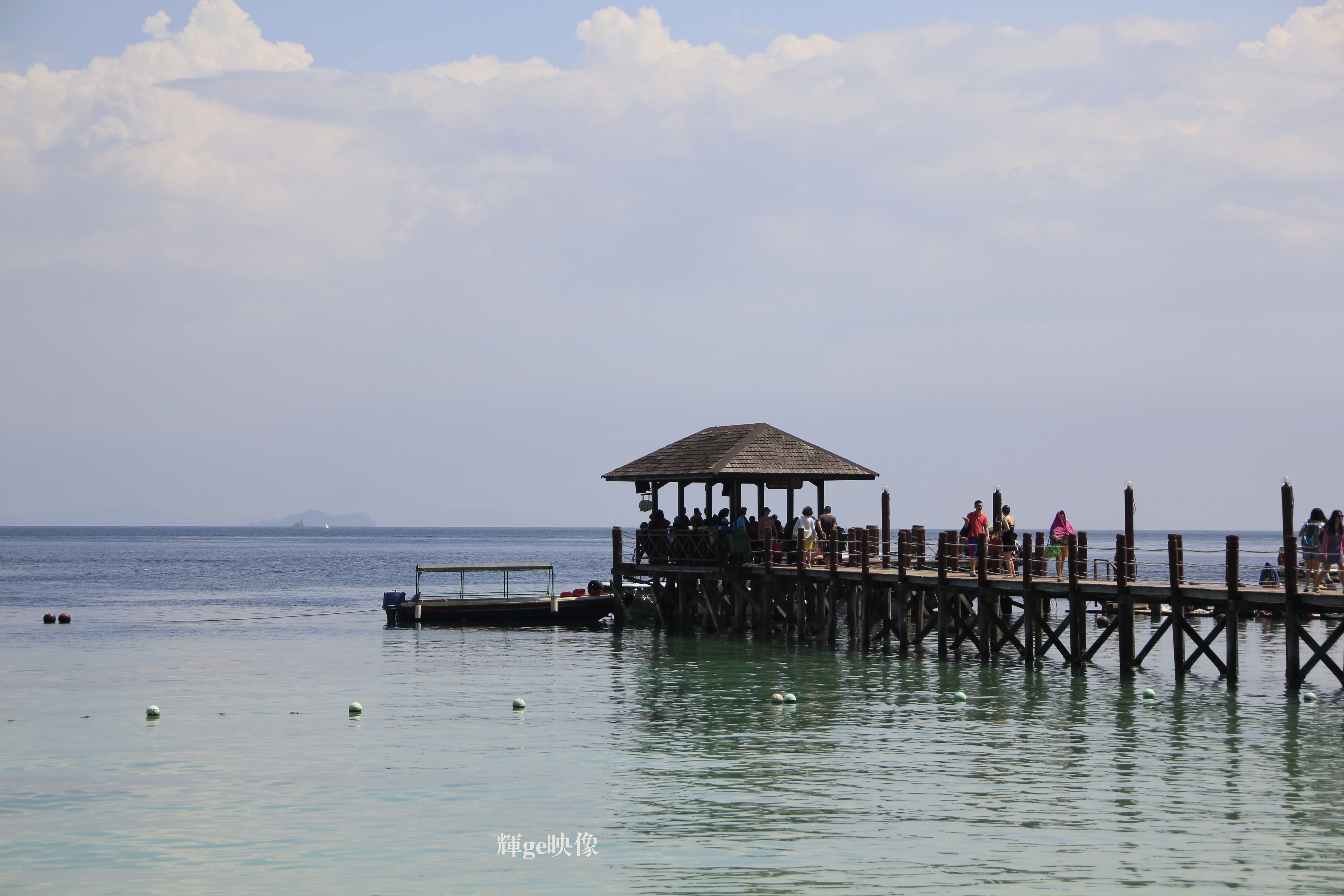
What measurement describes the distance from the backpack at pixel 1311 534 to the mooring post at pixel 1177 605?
2.77 metres

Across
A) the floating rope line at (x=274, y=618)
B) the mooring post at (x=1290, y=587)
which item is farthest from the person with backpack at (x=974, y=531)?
the floating rope line at (x=274, y=618)

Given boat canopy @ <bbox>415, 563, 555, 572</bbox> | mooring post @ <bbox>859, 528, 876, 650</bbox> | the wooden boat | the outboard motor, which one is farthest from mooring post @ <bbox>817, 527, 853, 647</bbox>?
the outboard motor

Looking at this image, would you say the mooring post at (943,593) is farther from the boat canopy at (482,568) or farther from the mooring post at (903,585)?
the boat canopy at (482,568)

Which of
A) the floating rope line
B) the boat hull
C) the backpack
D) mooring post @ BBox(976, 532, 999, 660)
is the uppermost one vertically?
the backpack

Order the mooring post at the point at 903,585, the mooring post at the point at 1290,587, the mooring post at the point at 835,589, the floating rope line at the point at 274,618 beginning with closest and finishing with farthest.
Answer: the mooring post at the point at 1290,587 → the mooring post at the point at 903,585 → the mooring post at the point at 835,589 → the floating rope line at the point at 274,618

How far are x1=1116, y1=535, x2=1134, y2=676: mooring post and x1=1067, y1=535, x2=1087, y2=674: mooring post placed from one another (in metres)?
0.73

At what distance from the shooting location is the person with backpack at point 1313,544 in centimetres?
2212

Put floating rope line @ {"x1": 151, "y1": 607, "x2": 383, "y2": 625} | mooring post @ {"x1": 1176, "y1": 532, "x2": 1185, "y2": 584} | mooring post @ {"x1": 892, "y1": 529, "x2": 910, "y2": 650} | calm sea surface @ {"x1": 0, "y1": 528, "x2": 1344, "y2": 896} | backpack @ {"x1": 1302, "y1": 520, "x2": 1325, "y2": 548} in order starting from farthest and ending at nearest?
floating rope line @ {"x1": 151, "y1": 607, "x2": 383, "y2": 625} → mooring post @ {"x1": 892, "y1": 529, "x2": 910, "y2": 650} → backpack @ {"x1": 1302, "y1": 520, "x2": 1325, "y2": 548} → mooring post @ {"x1": 1176, "y1": 532, "x2": 1185, "y2": 584} → calm sea surface @ {"x1": 0, "y1": 528, "x2": 1344, "y2": 896}

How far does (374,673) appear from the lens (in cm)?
2873

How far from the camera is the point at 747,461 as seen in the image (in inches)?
1356

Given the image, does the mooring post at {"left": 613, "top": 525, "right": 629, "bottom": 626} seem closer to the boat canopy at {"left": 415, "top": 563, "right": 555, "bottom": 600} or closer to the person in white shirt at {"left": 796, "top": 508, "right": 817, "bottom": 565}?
the boat canopy at {"left": 415, "top": 563, "right": 555, "bottom": 600}

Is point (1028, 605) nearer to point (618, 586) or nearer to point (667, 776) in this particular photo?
point (667, 776)

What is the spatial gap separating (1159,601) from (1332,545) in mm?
2922

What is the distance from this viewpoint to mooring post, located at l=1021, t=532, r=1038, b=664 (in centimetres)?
2564
